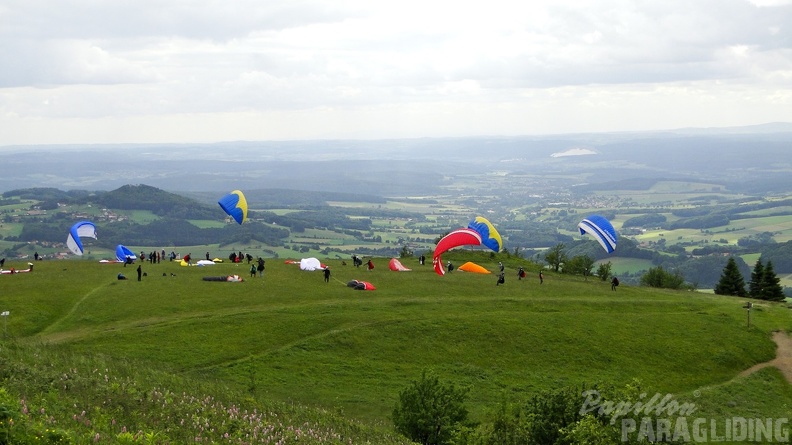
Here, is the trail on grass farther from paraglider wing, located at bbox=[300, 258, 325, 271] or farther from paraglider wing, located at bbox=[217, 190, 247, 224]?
paraglider wing, located at bbox=[300, 258, 325, 271]

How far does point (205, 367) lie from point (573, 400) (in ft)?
71.5

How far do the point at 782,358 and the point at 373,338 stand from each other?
2927 cm

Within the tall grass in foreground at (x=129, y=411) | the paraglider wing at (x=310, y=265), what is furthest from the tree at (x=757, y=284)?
the tall grass in foreground at (x=129, y=411)


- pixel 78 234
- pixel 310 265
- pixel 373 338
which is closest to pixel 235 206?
pixel 310 265

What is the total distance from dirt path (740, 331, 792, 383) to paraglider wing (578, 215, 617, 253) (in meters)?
17.5

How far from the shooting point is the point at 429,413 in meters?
31.5

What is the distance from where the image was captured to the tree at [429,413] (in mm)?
31500

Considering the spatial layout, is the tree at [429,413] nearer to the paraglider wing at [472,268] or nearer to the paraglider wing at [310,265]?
the paraglider wing at [310,265]

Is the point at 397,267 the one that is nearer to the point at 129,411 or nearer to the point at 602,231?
the point at 602,231

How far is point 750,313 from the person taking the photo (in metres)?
60.9

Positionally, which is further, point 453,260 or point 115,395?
point 453,260

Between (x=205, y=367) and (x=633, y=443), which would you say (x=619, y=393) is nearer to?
(x=633, y=443)

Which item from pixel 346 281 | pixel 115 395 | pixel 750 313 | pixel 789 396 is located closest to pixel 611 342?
pixel 789 396

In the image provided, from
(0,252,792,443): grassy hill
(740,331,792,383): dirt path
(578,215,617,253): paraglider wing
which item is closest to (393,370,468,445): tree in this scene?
(0,252,792,443): grassy hill
